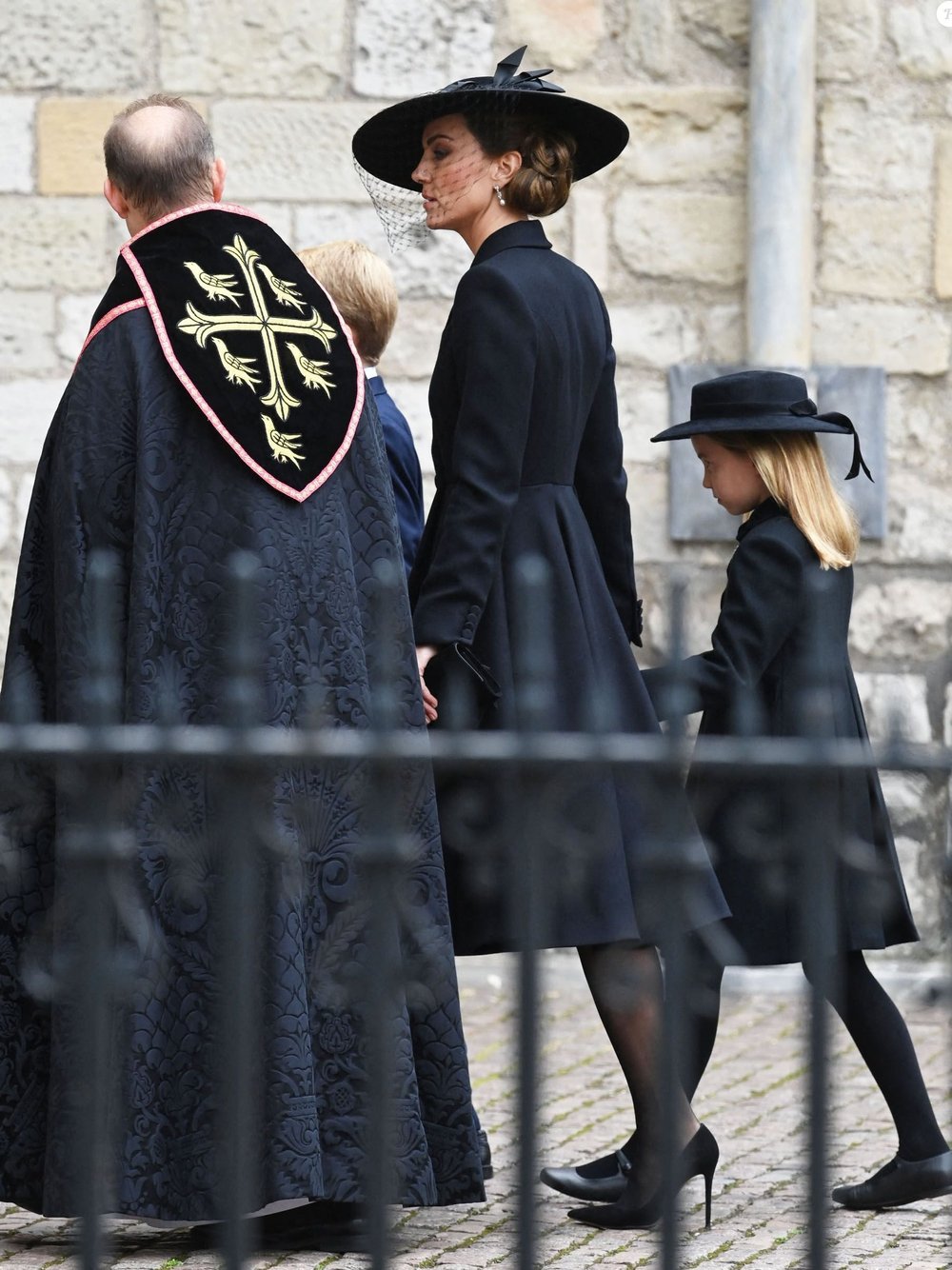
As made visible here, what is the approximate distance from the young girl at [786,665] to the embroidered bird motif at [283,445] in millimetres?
662

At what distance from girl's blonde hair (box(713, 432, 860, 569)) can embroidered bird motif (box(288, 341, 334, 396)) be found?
713mm

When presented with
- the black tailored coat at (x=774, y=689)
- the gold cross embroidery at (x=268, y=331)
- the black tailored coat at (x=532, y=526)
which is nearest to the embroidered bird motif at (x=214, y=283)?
the gold cross embroidery at (x=268, y=331)

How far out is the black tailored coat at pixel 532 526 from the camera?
11.3 ft

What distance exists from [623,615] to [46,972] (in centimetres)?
123

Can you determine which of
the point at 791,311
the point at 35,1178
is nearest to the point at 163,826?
the point at 35,1178

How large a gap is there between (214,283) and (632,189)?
9.01ft

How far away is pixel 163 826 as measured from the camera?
321cm

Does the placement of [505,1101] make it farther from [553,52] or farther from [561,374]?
[553,52]

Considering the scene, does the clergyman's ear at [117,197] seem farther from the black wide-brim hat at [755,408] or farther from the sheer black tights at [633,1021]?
the sheer black tights at [633,1021]

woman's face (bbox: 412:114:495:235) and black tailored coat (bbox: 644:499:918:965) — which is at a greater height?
woman's face (bbox: 412:114:495:235)

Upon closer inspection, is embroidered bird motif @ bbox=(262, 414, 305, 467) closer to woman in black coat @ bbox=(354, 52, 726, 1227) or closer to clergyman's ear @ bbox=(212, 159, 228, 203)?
woman in black coat @ bbox=(354, 52, 726, 1227)

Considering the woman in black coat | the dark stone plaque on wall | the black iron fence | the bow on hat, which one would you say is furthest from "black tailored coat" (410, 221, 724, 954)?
the dark stone plaque on wall

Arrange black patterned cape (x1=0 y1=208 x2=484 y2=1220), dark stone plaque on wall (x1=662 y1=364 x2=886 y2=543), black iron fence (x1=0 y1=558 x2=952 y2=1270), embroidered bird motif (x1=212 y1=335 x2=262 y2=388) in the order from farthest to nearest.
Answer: dark stone plaque on wall (x1=662 y1=364 x2=886 y2=543) → embroidered bird motif (x1=212 y1=335 x2=262 y2=388) → black patterned cape (x1=0 y1=208 x2=484 y2=1220) → black iron fence (x1=0 y1=558 x2=952 y2=1270)

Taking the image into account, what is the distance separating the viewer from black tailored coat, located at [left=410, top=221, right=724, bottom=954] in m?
3.43
